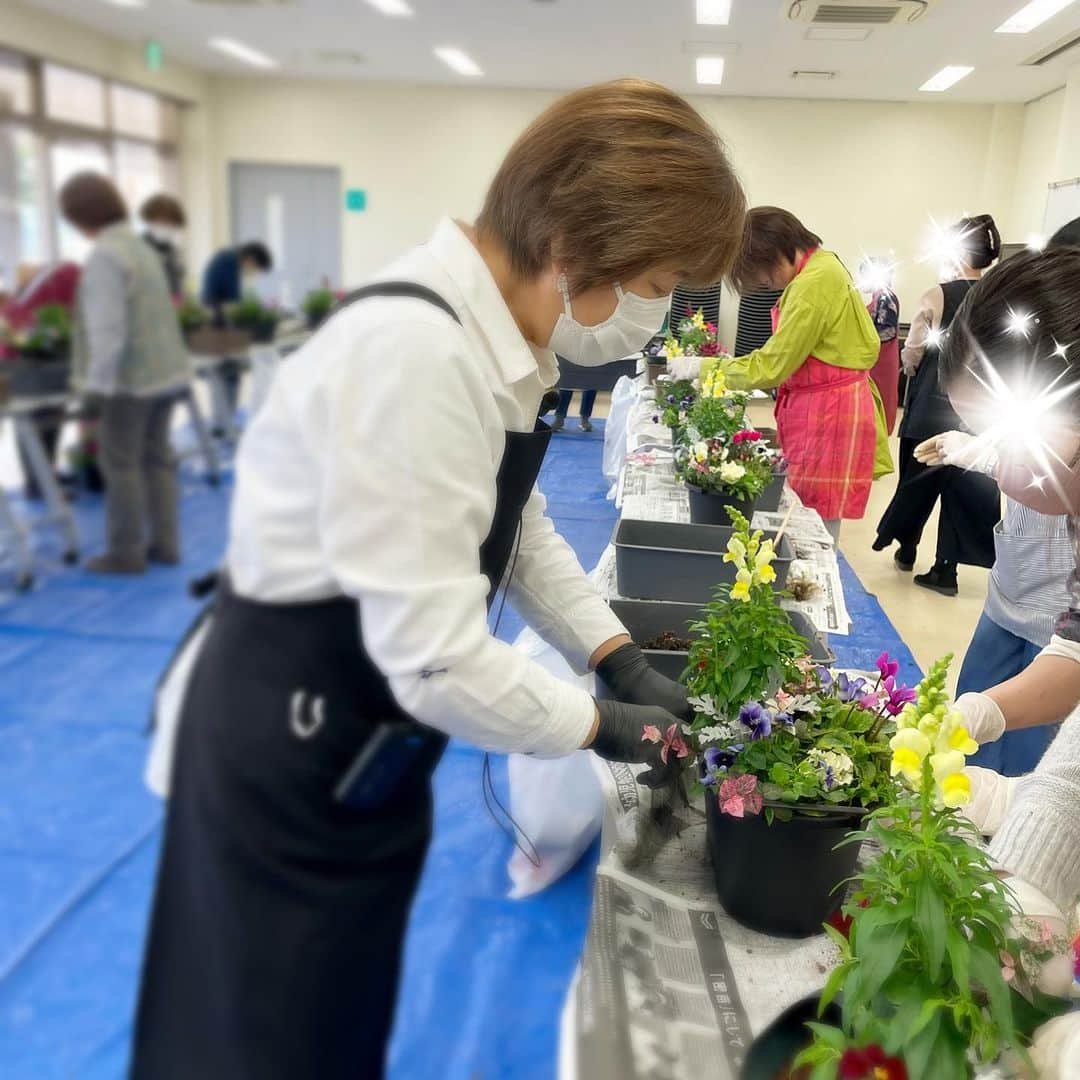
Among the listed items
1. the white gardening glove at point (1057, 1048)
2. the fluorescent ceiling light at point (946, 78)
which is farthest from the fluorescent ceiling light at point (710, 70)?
the white gardening glove at point (1057, 1048)

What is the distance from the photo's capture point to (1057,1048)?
21.4 inches

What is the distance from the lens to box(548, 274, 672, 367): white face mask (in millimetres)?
640

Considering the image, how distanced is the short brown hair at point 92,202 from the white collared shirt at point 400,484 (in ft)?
0.36

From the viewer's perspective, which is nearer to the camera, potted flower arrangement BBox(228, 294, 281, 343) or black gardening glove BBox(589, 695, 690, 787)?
potted flower arrangement BBox(228, 294, 281, 343)

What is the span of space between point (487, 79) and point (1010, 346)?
536 millimetres

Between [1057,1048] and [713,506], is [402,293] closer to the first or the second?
[1057,1048]

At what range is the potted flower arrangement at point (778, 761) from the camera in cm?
77

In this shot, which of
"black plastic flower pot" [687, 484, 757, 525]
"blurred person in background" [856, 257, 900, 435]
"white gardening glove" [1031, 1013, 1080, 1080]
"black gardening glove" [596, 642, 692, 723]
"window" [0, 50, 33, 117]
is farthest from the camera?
"black plastic flower pot" [687, 484, 757, 525]

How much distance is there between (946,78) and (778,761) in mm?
607

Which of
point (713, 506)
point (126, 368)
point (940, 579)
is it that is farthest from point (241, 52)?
point (713, 506)

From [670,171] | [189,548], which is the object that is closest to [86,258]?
[189,548]

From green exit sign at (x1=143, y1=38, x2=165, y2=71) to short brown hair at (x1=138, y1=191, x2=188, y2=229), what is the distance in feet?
0.17

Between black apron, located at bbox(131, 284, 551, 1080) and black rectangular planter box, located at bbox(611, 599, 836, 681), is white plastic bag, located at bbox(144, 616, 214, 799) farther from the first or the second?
black rectangular planter box, located at bbox(611, 599, 836, 681)

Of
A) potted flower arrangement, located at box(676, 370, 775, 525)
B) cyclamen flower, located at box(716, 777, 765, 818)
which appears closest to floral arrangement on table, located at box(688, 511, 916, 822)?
cyclamen flower, located at box(716, 777, 765, 818)
